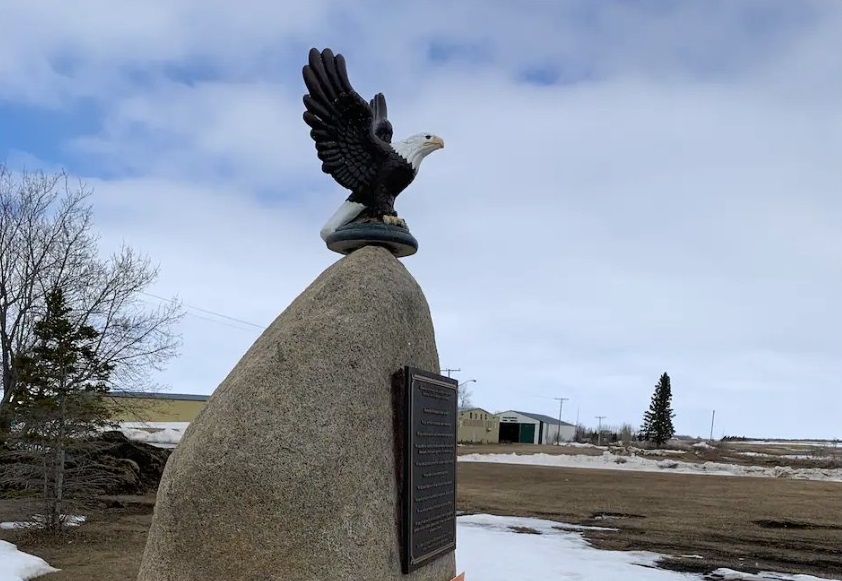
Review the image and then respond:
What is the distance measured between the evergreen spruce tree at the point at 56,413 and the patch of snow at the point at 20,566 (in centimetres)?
173

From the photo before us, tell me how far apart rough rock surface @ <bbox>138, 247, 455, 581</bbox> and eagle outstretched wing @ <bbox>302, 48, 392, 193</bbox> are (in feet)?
3.20

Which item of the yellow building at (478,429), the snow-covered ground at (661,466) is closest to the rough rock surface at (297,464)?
the snow-covered ground at (661,466)

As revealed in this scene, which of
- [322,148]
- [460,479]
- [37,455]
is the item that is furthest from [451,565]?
[460,479]

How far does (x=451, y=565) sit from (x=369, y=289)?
2.03 m

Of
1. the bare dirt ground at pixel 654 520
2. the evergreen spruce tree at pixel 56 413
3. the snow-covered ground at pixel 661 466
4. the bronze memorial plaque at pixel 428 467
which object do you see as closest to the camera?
the bronze memorial plaque at pixel 428 467

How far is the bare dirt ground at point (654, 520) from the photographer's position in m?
9.07

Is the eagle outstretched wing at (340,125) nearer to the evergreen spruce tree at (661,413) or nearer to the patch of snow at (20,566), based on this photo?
the patch of snow at (20,566)

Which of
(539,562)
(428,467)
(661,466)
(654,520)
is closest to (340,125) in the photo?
(428,467)

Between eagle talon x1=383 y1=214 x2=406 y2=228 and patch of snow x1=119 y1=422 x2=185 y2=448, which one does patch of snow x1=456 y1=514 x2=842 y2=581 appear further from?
patch of snow x1=119 y1=422 x2=185 y2=448

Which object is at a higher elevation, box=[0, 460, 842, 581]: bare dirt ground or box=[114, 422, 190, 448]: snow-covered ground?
box=[0, 460, 842, 581]: bare dirt ground

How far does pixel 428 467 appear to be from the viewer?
172 inches

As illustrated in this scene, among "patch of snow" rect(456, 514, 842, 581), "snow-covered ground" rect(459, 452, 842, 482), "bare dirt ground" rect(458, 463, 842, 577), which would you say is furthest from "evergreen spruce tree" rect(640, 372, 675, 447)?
"patch of snow" rect(456, 514, 842, 581)

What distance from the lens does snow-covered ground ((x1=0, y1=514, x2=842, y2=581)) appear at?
26.3 feet

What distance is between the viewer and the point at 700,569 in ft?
28.4
